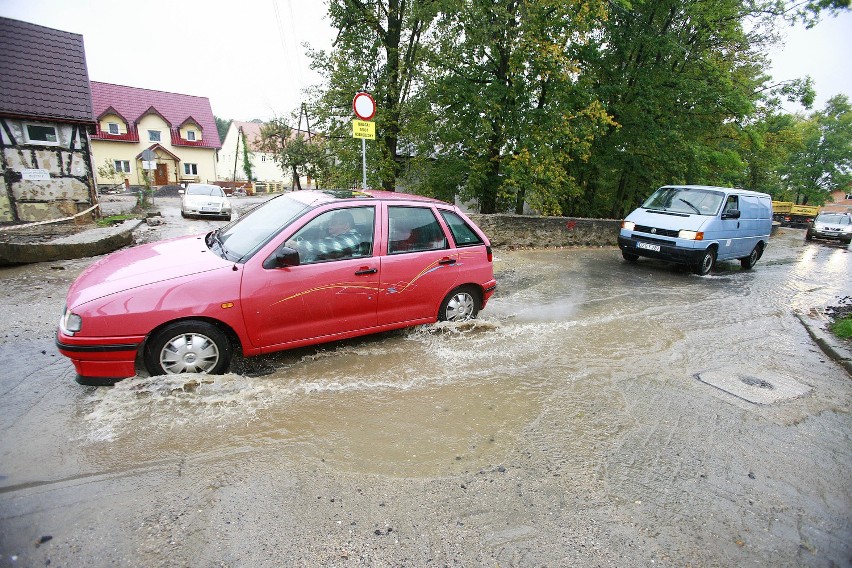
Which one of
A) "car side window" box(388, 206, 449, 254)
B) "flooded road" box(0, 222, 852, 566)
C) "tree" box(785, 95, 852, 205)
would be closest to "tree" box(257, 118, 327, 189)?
"car side window" box(388, 206, 449, 254)

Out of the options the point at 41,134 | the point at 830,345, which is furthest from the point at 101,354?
the point at 41,134

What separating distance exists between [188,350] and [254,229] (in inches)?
54.7

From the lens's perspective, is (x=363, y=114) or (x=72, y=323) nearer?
(x=72, y=323)

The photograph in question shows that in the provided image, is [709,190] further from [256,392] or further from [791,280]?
[256,392]

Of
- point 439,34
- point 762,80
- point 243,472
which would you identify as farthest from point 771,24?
point 243,472

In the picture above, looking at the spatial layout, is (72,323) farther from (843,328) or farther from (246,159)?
(246,159)

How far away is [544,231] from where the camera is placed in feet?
40.1

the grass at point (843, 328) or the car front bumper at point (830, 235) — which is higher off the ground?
the car front bumper at point (830, 235)

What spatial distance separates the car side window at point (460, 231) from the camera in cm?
527

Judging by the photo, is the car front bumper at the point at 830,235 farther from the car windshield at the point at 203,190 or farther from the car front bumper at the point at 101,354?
the car front bumper at the point at 101,354

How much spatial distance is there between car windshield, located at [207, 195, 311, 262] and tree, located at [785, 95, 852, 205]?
193 feet

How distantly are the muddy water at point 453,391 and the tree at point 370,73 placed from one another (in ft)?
23.6

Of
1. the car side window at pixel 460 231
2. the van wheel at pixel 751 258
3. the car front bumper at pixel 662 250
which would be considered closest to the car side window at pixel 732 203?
the car front bumper at pixel 662 250

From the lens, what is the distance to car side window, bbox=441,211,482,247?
5273mm
